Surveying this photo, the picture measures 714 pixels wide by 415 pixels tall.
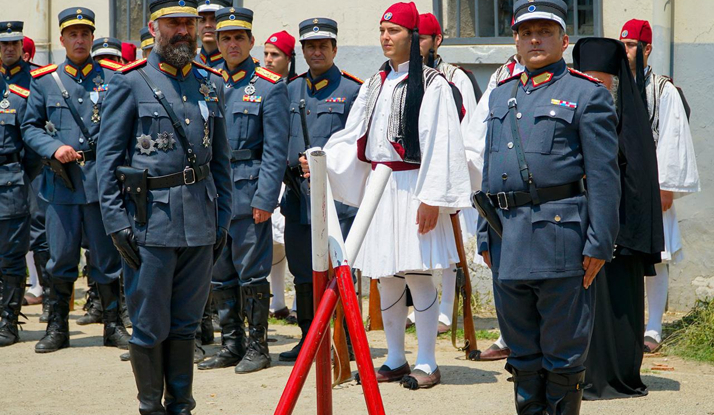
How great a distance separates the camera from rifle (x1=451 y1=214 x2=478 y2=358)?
6.65 m

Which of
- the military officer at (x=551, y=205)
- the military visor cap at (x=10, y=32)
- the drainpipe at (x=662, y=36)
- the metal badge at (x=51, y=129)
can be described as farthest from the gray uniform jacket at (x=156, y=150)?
the drainpipe at (x=662, y=36)

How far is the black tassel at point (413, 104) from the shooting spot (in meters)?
5.99

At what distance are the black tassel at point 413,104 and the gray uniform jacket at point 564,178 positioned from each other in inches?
53.9

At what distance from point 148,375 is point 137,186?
0.96m

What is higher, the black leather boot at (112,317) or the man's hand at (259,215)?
the man's hand at (259,215)

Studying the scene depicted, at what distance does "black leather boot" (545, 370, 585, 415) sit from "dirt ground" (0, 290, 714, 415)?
0.84m

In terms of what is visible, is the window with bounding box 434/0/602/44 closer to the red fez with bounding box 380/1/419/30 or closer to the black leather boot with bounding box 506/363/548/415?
the red fez with bounding box 380/1/419/30

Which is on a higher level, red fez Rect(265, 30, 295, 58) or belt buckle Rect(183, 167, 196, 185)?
red fez Rect(265, 30, 295, 58)

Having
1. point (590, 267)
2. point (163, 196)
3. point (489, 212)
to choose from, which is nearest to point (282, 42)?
point (163, 196)

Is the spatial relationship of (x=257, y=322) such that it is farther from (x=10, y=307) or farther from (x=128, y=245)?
(x=10, y=307)

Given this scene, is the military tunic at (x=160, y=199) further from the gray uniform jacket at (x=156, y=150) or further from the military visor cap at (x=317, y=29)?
the military visor cap at (x=317, y=29)

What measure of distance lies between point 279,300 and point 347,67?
2274mm

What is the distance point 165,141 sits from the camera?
16.3 ft

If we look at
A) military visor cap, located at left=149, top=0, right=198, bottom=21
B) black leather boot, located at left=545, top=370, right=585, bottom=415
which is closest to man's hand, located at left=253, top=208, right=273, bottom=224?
military visor cap, located at left=149, top=0, right=198, bottom=21
